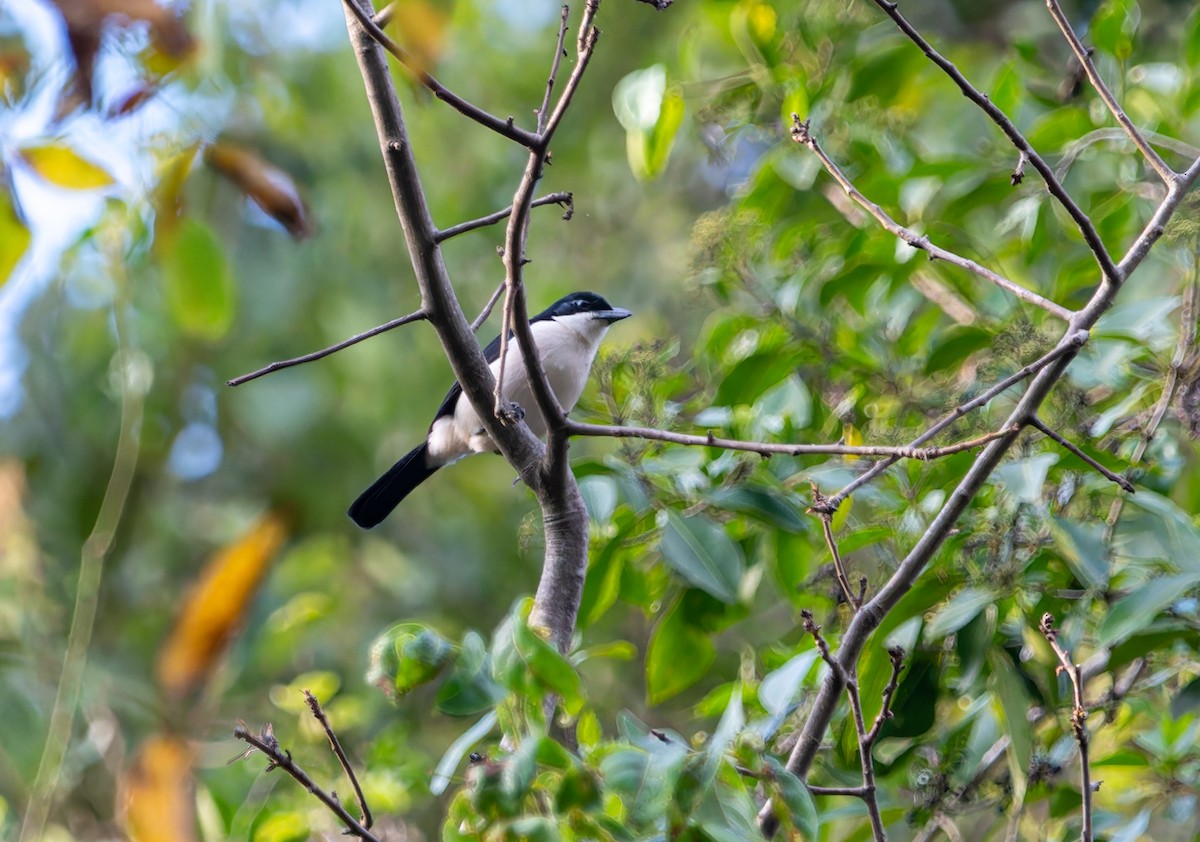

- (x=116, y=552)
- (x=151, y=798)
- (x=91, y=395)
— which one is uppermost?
(x=151, y=798)

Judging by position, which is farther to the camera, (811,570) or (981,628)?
(811,570)

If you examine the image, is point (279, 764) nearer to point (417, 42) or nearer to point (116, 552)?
point (417, 42)

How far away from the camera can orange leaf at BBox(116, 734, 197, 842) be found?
2680 mm

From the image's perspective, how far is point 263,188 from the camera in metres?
2.21

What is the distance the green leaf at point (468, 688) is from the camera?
161 centimetres

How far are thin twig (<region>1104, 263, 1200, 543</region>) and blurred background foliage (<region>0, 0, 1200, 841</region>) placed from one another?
0.05 meters

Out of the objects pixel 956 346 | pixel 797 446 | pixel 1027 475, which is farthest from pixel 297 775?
pixel 956 346

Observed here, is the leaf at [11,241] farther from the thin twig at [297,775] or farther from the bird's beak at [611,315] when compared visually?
the bird's beak at [611,315]

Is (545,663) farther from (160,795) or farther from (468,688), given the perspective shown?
(160,795)

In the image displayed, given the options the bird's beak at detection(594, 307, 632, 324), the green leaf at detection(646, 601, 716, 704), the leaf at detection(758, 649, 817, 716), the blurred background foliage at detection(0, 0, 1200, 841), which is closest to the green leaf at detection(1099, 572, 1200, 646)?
the blurred background foliage at detection(0, 0, 1200, 841)

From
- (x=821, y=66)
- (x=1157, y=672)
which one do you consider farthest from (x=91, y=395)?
(x=1157, y=672)

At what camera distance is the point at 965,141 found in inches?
154

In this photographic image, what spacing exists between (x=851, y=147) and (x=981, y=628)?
156cm

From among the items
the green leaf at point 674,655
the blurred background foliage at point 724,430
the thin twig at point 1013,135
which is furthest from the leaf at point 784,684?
the thin twig at point 1013,135
